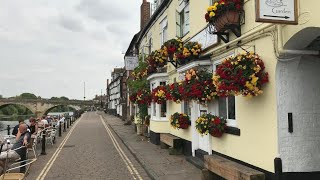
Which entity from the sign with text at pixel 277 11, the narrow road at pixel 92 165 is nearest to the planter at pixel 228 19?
the sign with text at pixel 277 11

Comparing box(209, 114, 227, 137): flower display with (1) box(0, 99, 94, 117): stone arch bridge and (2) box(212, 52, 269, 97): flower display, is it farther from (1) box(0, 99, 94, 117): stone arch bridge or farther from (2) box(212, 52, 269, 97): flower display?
(1) box(0, 99, 94, 117): stone arch bridge

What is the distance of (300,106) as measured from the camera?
21.9ft

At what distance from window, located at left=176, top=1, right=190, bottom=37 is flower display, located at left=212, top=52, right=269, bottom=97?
6.44 m

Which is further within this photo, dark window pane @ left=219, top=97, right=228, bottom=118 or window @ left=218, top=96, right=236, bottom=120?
dark window pane @ left=219, top=97, right=228, bottom=118

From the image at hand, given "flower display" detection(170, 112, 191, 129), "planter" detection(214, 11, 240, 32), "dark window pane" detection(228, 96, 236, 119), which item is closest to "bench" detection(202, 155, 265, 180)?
"dark window pane" detection(228, 96, 236, 119)

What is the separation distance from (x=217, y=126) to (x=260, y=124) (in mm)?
1873

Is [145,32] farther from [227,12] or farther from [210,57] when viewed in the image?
[227,12]

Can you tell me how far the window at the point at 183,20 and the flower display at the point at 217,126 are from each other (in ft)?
15.9

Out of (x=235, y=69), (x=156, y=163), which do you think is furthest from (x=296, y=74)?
(x=156, y=163)

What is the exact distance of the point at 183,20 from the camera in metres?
14.0

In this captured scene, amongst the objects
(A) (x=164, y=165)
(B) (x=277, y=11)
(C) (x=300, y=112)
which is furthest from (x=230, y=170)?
(A) (x=164, y=165)

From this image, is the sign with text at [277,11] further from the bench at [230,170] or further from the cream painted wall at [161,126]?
the cream painted wall at [161,126]

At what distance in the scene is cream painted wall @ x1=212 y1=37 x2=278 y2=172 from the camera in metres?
6.72

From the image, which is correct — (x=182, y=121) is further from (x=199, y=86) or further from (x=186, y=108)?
(x=199, y=86)
